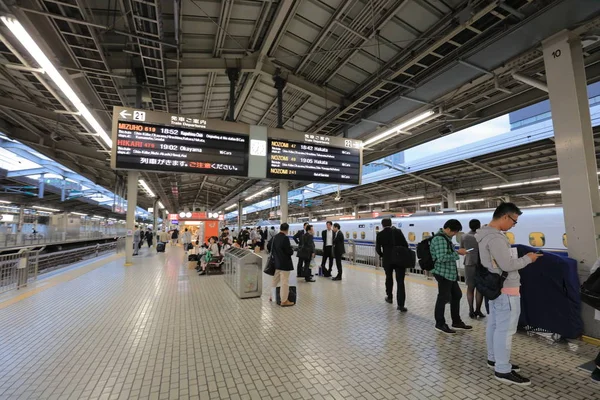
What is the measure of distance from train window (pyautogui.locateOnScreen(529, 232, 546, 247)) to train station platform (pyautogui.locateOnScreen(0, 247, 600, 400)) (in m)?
5.02

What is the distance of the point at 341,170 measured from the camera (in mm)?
8438

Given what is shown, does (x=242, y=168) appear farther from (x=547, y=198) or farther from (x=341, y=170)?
(x=547, y=198)

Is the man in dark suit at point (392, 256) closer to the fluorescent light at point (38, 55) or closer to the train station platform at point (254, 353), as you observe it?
the train station platform at point (254, 353)

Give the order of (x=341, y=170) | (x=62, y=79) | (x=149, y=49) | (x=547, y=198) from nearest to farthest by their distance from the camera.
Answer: (x=62, y=79) < (x=149, y=49) < (x=341, y=170) < (x=547, y=198)

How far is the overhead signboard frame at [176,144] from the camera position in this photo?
21.4ft

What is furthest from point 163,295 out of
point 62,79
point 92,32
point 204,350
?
point 92,32

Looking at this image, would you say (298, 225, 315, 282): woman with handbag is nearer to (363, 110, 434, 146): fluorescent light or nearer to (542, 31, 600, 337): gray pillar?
(363, 110, 434, 146): fluorescent light

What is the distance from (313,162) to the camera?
26.5ft

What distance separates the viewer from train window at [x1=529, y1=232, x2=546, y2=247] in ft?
27.5

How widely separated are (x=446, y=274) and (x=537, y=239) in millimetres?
6486

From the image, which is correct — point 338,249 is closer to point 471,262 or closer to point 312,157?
point 312,157

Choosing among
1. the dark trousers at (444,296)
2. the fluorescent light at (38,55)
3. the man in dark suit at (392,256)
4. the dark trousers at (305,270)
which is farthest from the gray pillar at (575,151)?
the fluorescent light at (38,55)

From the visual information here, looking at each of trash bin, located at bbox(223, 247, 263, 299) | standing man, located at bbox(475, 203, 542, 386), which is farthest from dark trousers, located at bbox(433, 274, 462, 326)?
trash bin, located at bbox(223, 247, 263, 299)

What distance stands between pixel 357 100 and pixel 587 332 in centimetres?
712
